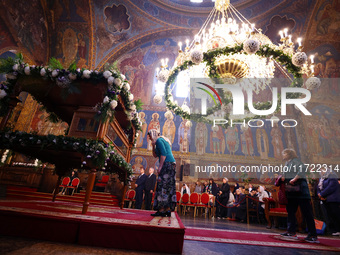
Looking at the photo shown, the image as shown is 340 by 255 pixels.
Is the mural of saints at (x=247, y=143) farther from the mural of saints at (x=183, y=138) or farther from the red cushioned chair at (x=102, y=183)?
the red cushioned chair at (x=102, y=183)

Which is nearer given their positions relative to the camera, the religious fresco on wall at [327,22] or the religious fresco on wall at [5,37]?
the religious fresco on wall at [5,37]

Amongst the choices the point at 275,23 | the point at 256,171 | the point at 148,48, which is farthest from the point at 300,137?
the point at 148,48

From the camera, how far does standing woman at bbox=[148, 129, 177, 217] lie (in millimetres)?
3168

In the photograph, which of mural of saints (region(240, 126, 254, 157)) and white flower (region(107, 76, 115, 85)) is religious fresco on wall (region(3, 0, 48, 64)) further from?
mural of saints (region(240, 126, 254, 157))

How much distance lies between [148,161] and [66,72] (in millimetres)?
9607

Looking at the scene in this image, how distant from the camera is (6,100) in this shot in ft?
10.4

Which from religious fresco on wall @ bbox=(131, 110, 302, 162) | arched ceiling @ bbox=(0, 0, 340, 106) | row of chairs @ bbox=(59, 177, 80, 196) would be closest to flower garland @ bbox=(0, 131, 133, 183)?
row of chairs @ bbox=(59, 177, 80, 196)

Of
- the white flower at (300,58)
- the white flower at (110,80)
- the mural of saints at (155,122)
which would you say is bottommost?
the white flower at (110,80)

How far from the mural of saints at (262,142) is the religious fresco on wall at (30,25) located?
15.9 metres

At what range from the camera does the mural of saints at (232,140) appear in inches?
512

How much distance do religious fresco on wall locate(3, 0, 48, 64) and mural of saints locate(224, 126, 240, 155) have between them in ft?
45.1

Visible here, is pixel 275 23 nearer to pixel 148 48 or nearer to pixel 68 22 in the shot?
pixel 148 48

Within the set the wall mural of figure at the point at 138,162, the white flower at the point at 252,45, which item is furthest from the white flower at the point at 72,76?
the wall mural of figure at the point at 138,162

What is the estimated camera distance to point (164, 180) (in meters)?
3.24
